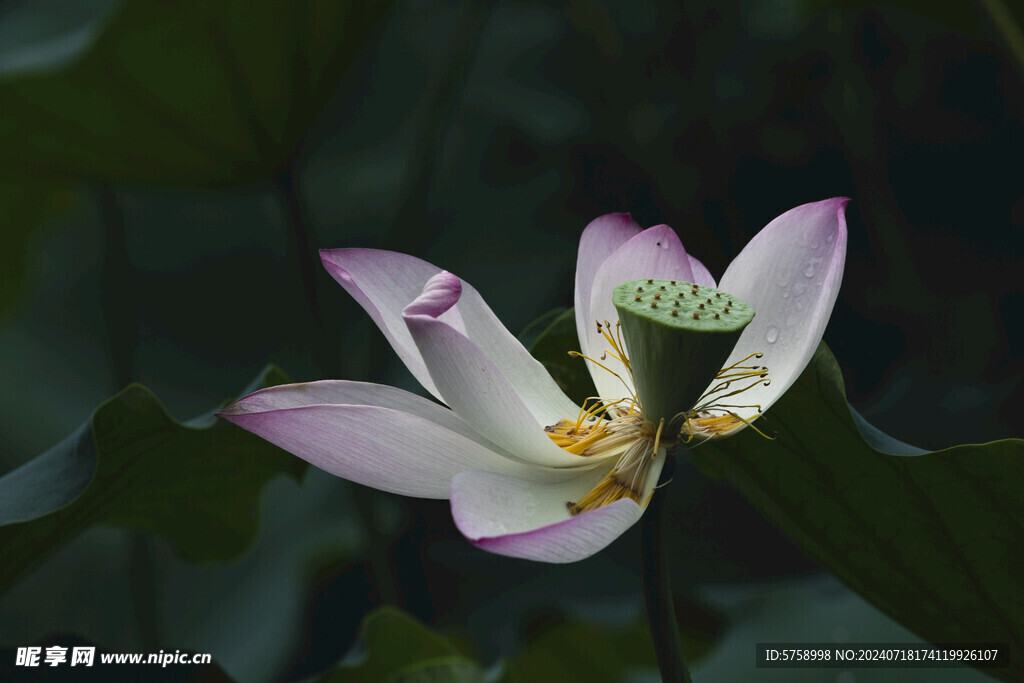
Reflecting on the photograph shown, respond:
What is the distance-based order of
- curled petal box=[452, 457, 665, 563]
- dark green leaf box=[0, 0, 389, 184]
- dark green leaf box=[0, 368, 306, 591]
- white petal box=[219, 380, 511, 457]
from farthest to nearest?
1. dark green leaf box=[0, 0, 389, 184]
2. dark green leaf box=[0, 368, 306, 591]
3. white petal box=[219, 380, 511, 457]
4. curled petal box=[452, 457, 665, 563]

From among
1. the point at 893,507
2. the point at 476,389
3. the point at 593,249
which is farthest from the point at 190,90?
the point at 893,507

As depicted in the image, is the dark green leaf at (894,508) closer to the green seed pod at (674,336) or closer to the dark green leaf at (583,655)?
the green seed pod at (674,336)

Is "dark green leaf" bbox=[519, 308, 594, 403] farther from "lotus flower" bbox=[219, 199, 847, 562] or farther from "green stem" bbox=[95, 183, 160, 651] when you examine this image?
"green stem" bbox=[95, 183, 160, 651]

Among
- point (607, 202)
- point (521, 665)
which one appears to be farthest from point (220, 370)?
point (521, 665)

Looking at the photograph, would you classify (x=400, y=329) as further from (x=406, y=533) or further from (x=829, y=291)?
(x=406, y=533)

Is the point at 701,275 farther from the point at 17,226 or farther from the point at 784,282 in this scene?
the point at 17,226

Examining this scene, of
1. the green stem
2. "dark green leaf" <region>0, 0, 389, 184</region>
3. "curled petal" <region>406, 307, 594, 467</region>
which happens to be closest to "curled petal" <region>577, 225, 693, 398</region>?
"curled petal" <region>406, 307, 594, 467</region>

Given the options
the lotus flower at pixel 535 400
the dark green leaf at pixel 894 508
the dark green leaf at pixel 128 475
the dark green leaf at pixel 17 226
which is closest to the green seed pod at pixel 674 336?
the lotus flower at pixel 535 400
